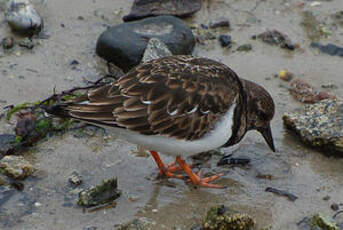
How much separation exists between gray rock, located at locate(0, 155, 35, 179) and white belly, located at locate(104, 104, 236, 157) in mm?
660

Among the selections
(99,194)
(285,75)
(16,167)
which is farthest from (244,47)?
(16,167)

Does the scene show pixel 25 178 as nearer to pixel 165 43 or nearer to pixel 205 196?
pixel 205 196

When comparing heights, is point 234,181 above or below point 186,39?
below

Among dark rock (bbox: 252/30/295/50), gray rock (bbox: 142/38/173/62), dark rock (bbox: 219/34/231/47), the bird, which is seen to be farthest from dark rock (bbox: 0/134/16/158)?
dark rock (bbox: 252/30/295/50)

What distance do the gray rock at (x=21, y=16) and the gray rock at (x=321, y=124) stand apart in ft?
8.14

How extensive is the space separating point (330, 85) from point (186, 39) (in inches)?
54.2

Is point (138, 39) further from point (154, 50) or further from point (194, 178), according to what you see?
point (194, 178)

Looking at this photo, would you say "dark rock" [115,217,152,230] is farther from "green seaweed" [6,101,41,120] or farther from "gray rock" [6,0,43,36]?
"gray rock" [6,0,43,36]

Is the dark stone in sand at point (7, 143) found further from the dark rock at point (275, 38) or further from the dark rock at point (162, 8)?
the dark rock at point (275, 38)

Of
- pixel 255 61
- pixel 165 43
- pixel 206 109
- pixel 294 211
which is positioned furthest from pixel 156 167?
pixel 255 61

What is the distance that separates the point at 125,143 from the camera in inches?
181

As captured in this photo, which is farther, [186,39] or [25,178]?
[186,39]

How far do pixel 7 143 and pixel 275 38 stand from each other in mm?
2903

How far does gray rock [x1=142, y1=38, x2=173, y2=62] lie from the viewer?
506 centimetres
